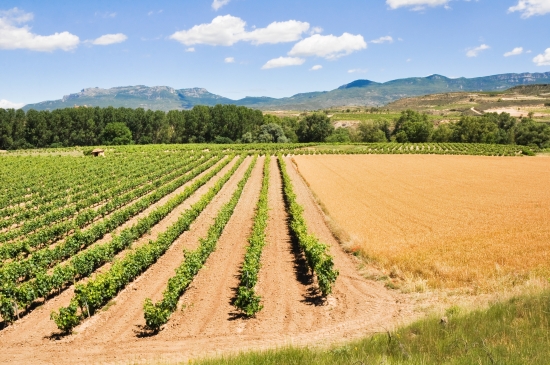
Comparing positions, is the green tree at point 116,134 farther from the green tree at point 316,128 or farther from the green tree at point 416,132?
the green tree at point 416,132

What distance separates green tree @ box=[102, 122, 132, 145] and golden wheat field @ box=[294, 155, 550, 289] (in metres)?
79.1

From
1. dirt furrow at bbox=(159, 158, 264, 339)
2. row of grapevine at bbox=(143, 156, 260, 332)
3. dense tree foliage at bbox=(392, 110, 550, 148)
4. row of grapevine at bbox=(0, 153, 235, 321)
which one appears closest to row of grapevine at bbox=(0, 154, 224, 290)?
row of grapevine at bbox=(0, 153, 235, 321)

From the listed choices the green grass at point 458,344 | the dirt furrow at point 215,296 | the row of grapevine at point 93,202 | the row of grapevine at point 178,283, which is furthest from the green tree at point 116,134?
the green grass at point 458,344

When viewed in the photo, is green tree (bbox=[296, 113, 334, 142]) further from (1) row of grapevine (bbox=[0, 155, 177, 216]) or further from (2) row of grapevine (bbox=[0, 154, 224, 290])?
(2) row of grapevine (bbox=[0, 154, 224, 290])

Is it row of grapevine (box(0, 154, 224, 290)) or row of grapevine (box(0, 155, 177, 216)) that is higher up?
row of grapevine (box(0, 155, 177, 216))

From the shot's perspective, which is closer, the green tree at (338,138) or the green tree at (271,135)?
the green tree at (271,135)

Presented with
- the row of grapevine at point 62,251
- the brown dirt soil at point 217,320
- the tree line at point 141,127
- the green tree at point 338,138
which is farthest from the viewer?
the green tree at point 338,138

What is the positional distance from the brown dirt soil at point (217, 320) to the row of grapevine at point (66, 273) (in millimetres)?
678

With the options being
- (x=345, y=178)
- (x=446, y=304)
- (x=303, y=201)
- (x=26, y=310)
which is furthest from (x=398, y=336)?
(x=345, y=178)

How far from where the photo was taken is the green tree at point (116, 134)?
116312 mm

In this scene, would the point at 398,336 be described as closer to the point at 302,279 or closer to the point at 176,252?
the point at 302,279

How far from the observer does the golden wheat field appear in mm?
17312

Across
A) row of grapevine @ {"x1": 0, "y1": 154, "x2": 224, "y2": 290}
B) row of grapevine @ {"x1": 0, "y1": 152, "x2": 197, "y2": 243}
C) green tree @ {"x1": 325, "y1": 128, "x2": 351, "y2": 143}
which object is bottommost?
row of grapevine @ {"x1": 0, "y1": 154, "x2": 224, "y2": 290}

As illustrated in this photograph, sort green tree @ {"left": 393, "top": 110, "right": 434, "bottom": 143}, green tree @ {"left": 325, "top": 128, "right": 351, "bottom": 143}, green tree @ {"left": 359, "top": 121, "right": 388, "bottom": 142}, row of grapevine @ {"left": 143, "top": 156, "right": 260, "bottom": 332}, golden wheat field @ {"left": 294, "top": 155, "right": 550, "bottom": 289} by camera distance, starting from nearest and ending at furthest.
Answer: row of grapevine @ {"left": 143, "top": 156, "right": 260, "bottom": 332} → golden wheat field @ {"left": 294, "top": 155, "right": 550, "bottom": 289} → green tree @ {"left": 393, "top": 110, "right": 434, "bottom": 143} → green tree @ {"left": 325, "top": 128, "right": 351, "bottom": 143} → green tree @ {"left": 359, "top": 121, "right": 388, "bottom": 142}
